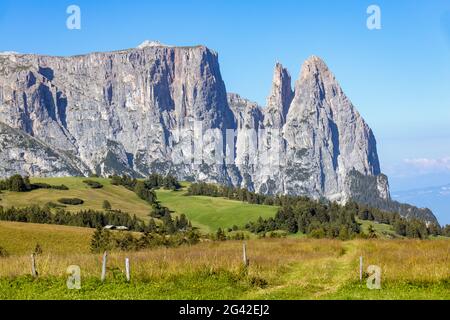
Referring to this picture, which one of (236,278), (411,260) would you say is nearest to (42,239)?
(236,278)

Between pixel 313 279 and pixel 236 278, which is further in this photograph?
pixel 313 279

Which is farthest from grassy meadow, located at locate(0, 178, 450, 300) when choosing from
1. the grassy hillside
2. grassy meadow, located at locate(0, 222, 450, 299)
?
the grassy hillside

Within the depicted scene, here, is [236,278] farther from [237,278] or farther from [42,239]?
[42,239]

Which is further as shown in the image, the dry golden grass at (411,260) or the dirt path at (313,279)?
→ the dry golden grass at (411,260)

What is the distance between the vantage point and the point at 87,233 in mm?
124250

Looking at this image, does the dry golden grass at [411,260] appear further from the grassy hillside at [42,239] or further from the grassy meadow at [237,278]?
the grassy hillside at [42,239]

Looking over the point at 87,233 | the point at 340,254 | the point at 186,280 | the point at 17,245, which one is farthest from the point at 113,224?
the point at 186,280

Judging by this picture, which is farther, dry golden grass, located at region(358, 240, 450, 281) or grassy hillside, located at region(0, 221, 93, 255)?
grassy hillside, located at region(0, 221, 93, 255)

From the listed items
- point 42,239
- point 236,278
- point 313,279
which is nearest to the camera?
point 236,278

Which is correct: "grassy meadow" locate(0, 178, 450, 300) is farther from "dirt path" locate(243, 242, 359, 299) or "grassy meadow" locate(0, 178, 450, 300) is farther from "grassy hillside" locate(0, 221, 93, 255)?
"grassy hillside" locate(0, 221, 93, 255)

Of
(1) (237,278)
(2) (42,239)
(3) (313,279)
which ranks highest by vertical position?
(1) (237,278)

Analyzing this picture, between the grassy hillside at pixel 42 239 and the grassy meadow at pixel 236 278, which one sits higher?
the grassy meadow at pixel 236 278

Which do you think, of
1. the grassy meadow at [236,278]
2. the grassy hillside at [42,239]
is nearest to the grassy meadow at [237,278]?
the grassy meadow at [236,278]
